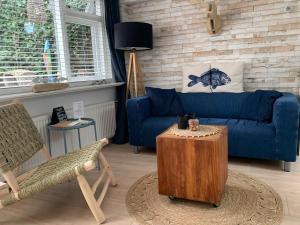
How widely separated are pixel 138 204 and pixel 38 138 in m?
0.97

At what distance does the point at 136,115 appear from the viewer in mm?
2961

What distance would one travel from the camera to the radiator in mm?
2455

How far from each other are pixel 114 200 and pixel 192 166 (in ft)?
2.29

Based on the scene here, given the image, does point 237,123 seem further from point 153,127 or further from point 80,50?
point 80,50

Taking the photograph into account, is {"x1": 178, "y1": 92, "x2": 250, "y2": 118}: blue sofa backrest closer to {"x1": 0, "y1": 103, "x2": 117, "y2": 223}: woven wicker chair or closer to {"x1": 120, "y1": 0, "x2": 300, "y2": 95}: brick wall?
{"x1": 120, "y1": 0, "x2": 300, "y2": 95}: brick wall

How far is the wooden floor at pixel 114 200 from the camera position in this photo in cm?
176

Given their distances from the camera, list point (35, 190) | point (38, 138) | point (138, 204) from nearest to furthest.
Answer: point (35, 190), point (138, 204), point (38, 138)

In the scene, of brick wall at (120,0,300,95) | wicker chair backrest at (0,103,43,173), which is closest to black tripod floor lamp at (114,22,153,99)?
brick wall at (120,0,300,95)

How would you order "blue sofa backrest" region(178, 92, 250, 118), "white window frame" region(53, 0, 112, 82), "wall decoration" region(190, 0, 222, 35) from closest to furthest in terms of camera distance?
1. "white window frame" region(53, 0, 112, 82)
2. "blue sofa backrest" region(178, 92, 250, 118)
3. "wall decoration" region(190, 0, 222, 35)

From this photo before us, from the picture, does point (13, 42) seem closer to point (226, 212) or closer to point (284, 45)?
point (226, 212)

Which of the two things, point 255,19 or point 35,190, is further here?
point 255,19

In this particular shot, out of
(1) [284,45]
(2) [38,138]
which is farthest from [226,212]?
(1) [284,45]

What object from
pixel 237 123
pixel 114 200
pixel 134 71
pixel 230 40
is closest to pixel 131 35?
pixel 134 71

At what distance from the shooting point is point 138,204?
1.92 m
